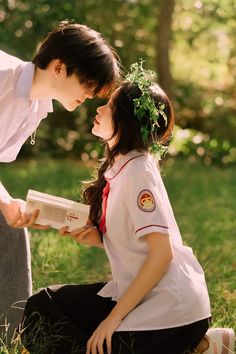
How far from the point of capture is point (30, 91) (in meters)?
3.17

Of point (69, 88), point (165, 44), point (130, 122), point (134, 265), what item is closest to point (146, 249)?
point (134, 265)

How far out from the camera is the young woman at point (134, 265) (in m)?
2.87

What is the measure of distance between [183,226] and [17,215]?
2642 mm

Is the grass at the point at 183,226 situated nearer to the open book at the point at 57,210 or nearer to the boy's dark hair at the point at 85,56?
the open book at the point at 57,210

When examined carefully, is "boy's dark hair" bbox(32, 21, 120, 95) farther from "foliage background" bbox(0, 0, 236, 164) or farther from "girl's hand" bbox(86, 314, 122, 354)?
"foliage background" bbox(0, 0, 236, 164)

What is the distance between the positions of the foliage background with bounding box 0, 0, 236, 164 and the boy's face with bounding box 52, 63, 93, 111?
4.49 m

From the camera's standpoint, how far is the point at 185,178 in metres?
7.67

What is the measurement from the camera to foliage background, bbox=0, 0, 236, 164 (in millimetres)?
8438

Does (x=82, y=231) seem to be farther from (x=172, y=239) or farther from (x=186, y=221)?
(x=186, y=221)

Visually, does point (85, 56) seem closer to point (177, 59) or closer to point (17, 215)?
point (17, 215)

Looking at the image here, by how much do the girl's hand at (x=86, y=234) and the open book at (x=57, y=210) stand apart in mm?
24

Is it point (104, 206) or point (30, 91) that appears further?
point (30, 91)

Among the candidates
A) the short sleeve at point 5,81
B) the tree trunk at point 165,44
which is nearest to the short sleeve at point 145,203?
the short sleeve at point 5,81

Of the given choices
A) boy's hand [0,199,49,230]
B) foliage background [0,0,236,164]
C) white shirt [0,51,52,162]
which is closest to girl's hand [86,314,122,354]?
boy's hand [0,199,49,230]
